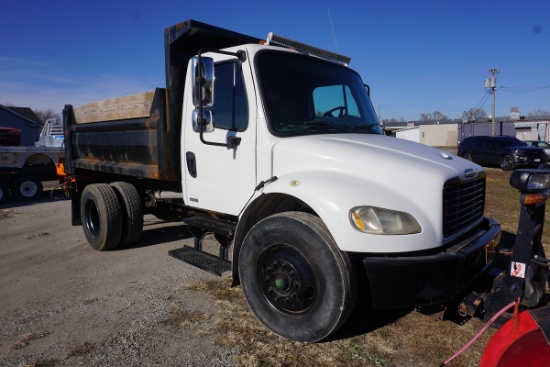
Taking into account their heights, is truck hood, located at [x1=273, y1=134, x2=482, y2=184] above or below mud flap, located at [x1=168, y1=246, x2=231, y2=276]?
above

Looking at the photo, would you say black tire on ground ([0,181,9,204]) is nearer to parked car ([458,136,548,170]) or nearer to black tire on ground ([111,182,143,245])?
black tire on ground ([111,182,143,245])

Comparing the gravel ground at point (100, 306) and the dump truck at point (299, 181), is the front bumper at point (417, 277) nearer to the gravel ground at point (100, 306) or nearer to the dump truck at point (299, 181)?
the dump truck at point (299, 181)

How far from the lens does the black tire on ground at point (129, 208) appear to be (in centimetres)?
574

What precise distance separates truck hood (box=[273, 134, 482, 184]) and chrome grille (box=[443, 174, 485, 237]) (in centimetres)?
8

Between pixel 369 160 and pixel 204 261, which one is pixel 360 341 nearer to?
pixel 369 160

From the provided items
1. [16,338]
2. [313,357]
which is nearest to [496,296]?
[313,357]

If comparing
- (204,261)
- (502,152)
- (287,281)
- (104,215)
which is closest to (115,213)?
(104,215)

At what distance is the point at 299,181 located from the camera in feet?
10.2

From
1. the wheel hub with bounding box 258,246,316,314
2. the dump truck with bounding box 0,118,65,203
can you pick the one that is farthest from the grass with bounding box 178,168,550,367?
the dump truck with bounding box 0,118,65,203

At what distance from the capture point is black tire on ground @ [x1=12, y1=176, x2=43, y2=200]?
12688 mm

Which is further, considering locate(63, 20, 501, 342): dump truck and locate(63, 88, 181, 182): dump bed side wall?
locate(63, 88, 181, 182): dump bed side wall

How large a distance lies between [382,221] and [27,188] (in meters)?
13.4

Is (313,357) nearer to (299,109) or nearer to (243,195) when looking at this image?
(243,195)

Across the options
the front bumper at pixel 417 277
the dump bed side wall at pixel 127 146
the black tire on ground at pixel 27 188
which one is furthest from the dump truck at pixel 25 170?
the front bumper at pixel 417 277
